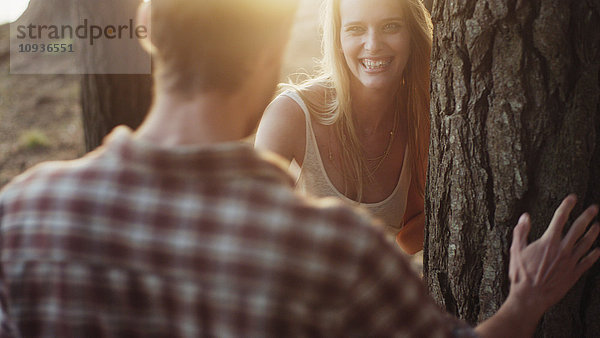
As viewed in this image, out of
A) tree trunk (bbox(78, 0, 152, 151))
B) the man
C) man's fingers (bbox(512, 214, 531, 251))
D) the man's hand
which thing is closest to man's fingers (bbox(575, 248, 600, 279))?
the man's hand

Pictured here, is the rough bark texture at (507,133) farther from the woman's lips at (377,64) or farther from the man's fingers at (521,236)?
the woman's lips at (377,64)

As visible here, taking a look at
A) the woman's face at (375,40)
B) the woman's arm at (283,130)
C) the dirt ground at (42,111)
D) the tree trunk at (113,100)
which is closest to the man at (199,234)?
the woman's arm at (283,130)

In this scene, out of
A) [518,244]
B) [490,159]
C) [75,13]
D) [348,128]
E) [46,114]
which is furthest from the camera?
[46,114]

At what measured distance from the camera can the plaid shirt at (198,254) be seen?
3.29 ft

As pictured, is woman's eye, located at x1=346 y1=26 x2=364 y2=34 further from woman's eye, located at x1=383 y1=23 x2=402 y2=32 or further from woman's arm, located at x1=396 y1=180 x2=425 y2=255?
woman's arm, located at x1=396 y1=180 x2=425 y2=255

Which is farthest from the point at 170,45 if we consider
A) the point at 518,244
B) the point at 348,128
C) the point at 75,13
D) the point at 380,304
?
the point at 75,13

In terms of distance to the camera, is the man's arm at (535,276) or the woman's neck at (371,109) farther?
the woman's neck at (371,109)

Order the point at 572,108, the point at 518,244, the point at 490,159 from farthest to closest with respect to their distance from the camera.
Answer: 1. the point at 490,159
2. the point at 572,108
3. the point at 518,244

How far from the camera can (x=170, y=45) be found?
1.11m

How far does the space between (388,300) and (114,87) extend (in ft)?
9.46

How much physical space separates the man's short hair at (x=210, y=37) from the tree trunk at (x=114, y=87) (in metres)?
2.57

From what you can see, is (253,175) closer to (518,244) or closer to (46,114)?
(518,244)

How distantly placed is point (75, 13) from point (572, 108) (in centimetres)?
281

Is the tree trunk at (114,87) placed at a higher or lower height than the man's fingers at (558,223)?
higher
